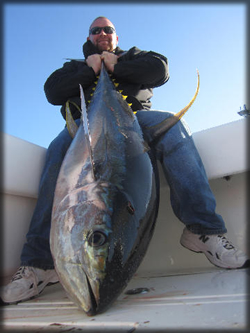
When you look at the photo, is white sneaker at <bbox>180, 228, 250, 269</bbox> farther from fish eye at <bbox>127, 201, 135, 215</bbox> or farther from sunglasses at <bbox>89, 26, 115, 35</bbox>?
sunglasses at <bbox>89, 26, 115, 35</bbox>

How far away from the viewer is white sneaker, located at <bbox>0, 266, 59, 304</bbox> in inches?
50.3

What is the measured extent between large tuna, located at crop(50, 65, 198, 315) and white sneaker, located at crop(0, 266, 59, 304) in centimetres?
45

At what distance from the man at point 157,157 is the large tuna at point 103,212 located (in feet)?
0.85

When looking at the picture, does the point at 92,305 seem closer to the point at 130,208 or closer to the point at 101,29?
the point at 130,208

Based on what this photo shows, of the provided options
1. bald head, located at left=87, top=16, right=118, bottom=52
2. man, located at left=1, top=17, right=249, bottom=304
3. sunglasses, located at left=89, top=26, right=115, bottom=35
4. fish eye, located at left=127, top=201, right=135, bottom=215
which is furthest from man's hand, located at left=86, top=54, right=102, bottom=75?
fish eye, located at left=127, top=201, right=135, bottom=215

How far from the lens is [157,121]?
1.87 metres

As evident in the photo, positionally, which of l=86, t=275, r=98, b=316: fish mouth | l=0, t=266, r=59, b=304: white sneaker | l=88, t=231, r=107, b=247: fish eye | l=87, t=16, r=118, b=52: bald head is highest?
l=87, t=16, r=118, b=52: bald head

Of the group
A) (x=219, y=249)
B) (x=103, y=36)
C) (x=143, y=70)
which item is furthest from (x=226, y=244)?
(x=103, y=36)

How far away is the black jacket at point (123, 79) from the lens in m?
2.11

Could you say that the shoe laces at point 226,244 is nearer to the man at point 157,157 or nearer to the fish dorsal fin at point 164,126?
the man at point 157,157

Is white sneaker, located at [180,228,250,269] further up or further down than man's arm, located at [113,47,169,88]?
further down

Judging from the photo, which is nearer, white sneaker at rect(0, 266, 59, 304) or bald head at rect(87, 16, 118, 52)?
white sneaker at rect(0, 266, 59, 304)

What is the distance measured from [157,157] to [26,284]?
111 centimetres

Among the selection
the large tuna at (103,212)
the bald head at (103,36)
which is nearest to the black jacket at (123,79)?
the bald head at (103,36)
